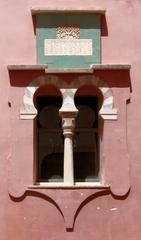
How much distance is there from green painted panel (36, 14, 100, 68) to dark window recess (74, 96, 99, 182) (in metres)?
0.60

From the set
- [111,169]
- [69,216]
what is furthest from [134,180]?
[69,216]

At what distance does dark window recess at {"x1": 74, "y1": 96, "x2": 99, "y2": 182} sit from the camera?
9820 mm

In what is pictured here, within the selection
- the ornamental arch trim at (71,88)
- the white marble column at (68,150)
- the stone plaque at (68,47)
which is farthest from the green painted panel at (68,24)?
the white marble column at (68,150)

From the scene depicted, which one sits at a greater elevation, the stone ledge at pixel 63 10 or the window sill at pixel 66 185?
the stone ledge at pixel 63 10

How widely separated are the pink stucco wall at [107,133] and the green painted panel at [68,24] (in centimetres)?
11

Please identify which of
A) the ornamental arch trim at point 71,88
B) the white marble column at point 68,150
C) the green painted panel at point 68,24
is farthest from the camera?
the green painted panel at point 68,24

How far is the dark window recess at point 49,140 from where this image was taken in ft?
32.1

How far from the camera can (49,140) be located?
989 centimetres

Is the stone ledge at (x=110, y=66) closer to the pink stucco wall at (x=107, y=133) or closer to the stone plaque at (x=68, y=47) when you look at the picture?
the pink stucco wall at (x=107, y=133)

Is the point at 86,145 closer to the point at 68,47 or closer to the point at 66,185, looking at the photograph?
the point at 66,185

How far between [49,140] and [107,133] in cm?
88

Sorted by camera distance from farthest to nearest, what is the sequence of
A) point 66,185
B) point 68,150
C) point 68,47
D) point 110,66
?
point 68,47
point 110,66
point 68,150
point 66,185

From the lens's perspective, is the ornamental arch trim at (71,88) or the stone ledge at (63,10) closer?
the ornamental arch trim at (71,88)

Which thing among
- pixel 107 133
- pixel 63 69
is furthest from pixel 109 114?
pixel 63 69
